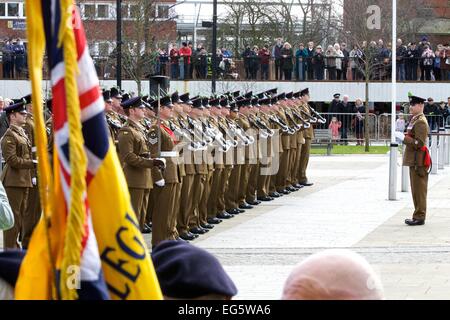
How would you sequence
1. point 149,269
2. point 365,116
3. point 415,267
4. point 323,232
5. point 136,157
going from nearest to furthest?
point 149,269
point 415,267
point 136,157
point 323,232
point 365,116

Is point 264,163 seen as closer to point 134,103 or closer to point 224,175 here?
point 224,175

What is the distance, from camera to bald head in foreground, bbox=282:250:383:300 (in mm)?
3271

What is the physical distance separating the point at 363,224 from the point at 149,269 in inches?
592

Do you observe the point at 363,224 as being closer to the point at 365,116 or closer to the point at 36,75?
the point at 36,75

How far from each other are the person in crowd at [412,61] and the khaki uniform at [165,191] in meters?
31.5

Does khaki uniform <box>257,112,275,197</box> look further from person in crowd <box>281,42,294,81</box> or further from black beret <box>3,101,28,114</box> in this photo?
Result: person in crowd <box>281,42,294,81</box>

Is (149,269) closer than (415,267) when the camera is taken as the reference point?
Yes

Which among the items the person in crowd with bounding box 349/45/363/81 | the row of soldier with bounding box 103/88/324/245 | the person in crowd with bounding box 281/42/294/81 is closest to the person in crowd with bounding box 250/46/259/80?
the person in crowd with bounding box 281/42/294/81

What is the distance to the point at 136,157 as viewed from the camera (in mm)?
14367

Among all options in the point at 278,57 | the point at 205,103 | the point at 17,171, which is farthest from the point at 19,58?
the point at 17,171

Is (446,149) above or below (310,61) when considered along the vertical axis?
below

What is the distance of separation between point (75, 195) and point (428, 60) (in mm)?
44469

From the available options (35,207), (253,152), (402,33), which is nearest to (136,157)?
(35,207)

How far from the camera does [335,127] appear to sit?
41406mm
